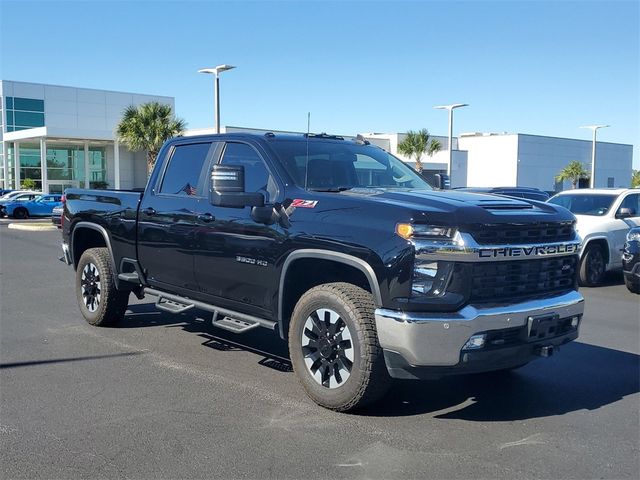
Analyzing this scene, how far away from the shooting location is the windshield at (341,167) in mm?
5391

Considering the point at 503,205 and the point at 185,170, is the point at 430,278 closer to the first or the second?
the point at 503,205

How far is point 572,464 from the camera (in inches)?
155

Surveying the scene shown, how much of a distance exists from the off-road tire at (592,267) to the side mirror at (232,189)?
8171 millimetres

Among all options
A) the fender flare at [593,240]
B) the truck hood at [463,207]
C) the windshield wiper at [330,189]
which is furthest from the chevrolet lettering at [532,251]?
the fender flare at [593,240]

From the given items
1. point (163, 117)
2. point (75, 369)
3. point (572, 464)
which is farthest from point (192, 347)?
point (163, 117)

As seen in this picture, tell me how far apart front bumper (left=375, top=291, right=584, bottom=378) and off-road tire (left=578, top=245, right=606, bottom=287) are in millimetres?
7633

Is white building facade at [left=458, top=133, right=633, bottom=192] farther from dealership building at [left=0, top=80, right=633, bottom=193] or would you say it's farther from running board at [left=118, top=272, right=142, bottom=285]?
running board at [left=118, top=272, right=142, bottom=285]

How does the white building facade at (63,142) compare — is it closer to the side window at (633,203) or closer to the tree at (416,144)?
the tree at (416,144)

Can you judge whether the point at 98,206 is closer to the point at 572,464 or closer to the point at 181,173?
the point at 181,173

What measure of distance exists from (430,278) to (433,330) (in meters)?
0.34

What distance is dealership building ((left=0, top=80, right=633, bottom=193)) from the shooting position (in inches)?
1801

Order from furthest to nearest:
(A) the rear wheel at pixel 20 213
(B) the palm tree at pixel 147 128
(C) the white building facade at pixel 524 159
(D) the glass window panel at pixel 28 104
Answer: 1. (C) the white building facade at pixel 524 159
2. (D) the glass window panel at pixel 28 104
3. (A) the rear wheel at pixel 20 213
4. (B) the palm tree at pixel 147 128

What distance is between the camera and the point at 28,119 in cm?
5203

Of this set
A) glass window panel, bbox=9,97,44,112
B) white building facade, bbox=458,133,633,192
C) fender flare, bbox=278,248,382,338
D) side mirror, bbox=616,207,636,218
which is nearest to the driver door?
fender flare, bbox=278,248,382,338
